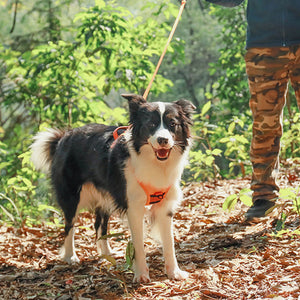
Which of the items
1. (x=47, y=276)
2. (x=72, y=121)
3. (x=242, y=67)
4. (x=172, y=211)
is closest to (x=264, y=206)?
(x=172, y=211)

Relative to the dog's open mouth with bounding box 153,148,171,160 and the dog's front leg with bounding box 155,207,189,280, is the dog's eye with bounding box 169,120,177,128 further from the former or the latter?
the dog's front leg with bounding box 155,207,189,280

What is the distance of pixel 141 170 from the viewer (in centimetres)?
308

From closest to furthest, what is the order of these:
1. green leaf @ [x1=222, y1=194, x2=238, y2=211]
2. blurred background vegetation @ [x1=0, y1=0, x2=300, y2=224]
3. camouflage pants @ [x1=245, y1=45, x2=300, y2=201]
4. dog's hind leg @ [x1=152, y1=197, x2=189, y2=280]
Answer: dog's hind leg @ [x1=152, y1=197, x2=189, y2=280], green leaf @ [x1=222, y1=194, x2=238, y2=211], camouflage pants @ [x1=245, y1=45, x2=300, y2=201], blurred background vegetation @ [x1=0, y1=0, x2=300, y2=224]

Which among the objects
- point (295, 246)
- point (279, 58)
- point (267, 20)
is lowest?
point (295, 246)

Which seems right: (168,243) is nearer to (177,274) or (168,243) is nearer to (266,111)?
(177,274)

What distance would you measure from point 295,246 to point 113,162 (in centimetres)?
159

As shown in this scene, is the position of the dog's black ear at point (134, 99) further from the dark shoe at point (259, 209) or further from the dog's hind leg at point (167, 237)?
the dark shoe at point (259, 209)

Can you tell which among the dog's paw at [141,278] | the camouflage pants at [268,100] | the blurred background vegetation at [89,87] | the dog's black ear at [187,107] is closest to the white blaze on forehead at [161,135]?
the dog's black ear at [187,107]

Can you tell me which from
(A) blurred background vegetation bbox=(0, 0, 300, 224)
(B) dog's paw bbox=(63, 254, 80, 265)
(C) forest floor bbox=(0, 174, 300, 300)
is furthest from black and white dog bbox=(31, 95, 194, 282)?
(A) blurred background vegetation bbox=(0, 0, 300, 224)


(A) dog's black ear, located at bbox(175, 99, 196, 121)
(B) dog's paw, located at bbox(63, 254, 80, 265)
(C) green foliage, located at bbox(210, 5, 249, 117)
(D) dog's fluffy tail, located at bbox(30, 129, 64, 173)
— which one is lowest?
(B) dog's paw, located at bbox(63, 254, 80, 265)

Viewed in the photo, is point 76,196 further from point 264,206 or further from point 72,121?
point 72,121

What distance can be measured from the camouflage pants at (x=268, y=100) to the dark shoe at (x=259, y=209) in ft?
0.16

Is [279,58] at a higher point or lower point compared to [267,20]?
lower

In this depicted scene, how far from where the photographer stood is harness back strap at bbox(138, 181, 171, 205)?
10.1 feet
